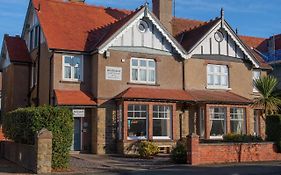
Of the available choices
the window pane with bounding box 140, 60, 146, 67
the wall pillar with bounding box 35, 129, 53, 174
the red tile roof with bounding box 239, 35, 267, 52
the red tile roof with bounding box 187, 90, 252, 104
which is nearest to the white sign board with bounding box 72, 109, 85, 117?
the window pane with bounding box 140, 60, 146, 67

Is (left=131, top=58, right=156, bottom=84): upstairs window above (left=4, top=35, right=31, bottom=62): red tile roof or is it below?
below

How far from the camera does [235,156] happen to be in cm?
2183

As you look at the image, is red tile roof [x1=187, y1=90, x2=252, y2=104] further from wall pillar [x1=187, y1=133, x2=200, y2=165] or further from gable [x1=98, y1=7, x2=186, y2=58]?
wall pillar [x1=187, y1=133, x2=200, y2=165]

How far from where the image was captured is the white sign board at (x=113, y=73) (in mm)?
26750

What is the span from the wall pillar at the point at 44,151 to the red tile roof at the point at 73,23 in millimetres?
10097

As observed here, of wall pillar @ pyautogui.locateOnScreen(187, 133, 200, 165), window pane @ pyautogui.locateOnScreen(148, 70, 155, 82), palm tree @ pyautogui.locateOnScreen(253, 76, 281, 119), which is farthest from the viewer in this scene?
window pane @ pyautogui.locateOnScreen(148, 70, 155, 82)

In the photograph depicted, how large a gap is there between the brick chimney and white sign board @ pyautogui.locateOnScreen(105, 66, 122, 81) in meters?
6.55

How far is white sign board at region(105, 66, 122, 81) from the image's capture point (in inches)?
1053

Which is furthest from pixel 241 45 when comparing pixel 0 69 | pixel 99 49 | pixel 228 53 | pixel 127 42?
pixel 0 69

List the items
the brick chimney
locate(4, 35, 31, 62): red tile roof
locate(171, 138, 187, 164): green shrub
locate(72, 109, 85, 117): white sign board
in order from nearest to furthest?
1. locate(171, 138, 187, 164): green shrub
2. locate(72, 109, 85, 117): white sign board
3. locate(4, 35, 31, 62): red tile roof
4. the brick chimney

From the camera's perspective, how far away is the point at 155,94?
2700 centimetres

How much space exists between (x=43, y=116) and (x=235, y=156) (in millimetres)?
9949

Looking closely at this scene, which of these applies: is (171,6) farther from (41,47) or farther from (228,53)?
(41,47)

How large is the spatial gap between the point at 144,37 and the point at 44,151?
13.0m
